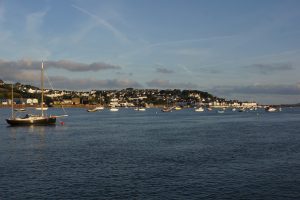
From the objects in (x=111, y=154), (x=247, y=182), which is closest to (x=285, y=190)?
(x=247, y=182)

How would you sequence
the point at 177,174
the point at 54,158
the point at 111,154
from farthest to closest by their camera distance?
the point at 111,154
the point at 54,158
the point at 177,174

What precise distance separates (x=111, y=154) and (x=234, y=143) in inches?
1022

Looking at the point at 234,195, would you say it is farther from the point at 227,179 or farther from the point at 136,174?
the point at 136,174

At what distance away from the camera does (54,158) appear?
182ft

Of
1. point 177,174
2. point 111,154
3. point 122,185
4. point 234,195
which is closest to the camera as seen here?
point 234,195

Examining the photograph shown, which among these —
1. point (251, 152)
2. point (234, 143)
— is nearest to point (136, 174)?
point (251, 152)

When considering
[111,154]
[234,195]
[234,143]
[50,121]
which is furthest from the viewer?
[50,121]

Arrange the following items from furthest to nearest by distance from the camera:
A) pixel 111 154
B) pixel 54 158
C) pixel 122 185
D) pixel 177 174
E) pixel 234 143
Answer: pixel 234 143 → pixel 111 154 → pixel 54 158 → pixel 177 174 → pixel 122 185

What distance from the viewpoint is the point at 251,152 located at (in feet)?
201

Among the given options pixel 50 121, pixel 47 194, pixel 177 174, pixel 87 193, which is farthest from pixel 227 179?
pixel 50 121

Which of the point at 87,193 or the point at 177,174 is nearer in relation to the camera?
the point at 87,193

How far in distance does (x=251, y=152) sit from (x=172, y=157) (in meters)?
13.4

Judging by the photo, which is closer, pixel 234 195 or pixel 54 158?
pixel 234 195

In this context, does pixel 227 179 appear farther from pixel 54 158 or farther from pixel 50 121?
pixel 50 121
